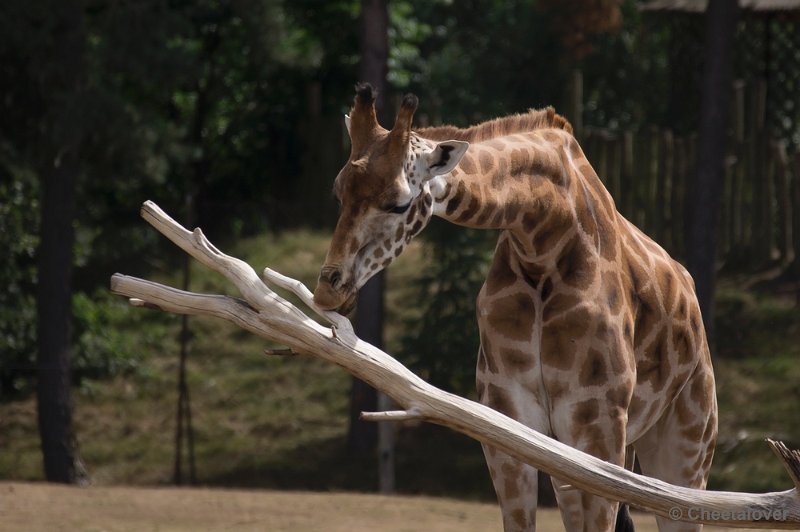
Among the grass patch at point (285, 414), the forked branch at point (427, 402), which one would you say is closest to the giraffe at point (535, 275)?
the forked branch at point (427, 402)

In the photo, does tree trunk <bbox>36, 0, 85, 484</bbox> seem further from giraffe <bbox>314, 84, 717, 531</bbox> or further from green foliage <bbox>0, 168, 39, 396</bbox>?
giraffe <bbox>314, 84, 717, 531</bbox>

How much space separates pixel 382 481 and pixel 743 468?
11.9ft

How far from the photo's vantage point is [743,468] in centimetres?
1311

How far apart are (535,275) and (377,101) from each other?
27.7 feet

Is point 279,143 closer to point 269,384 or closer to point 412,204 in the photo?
point 269,384

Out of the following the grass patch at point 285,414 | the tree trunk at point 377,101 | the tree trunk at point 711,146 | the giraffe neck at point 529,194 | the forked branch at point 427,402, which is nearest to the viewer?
the forked branch at point 427,402

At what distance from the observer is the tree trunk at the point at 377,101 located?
531 inches

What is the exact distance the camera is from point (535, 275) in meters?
5.10

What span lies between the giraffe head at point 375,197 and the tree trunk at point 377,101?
338 inches

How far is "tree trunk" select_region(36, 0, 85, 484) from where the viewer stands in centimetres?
1298

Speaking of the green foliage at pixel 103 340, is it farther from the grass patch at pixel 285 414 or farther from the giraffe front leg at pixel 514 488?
the giraffe front leg at pixel 514 488

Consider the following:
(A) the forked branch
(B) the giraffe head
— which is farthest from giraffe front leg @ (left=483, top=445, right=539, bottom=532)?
(B) the giraffe head

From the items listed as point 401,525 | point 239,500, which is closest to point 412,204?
point 401,525

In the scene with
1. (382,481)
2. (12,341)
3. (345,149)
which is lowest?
(382,481)
